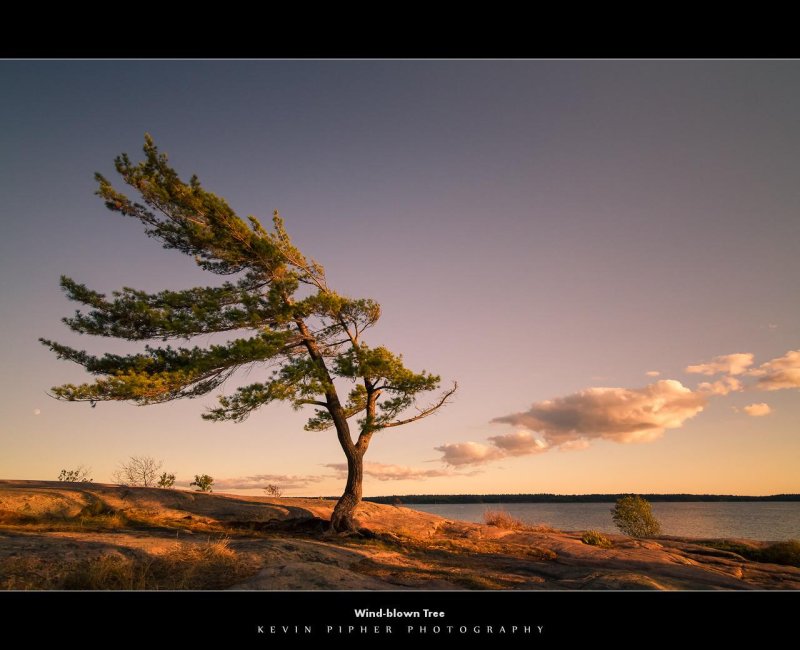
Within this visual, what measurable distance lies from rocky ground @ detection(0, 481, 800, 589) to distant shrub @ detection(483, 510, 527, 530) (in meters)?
1.06

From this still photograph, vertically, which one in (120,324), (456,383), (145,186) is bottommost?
A: (456,383)

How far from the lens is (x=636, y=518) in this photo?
2330cm

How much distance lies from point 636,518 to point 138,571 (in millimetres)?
24257

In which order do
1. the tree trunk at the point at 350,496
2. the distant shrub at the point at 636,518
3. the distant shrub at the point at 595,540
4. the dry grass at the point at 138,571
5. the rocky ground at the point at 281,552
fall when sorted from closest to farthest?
the dry grass at the point at 138,571 < the rocky ground at the point at 281,552 < the tree trunk at the point at 350,496 < the distant shrub at the point at 595,540 < the distant shrub at the point at 636,518

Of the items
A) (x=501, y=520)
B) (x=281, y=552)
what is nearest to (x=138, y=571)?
(x=281, y=552)

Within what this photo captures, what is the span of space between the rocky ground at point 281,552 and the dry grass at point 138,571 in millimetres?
19

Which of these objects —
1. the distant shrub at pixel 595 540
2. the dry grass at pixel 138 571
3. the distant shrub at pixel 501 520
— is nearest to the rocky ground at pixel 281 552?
the dry grass at pixel 138 571

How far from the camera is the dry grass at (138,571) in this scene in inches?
240

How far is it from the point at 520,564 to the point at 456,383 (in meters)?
6.39

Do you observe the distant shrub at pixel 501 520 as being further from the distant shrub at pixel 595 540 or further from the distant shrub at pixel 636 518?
the distant shrub at pixel 636 518

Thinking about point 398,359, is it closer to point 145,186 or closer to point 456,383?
point 456,383

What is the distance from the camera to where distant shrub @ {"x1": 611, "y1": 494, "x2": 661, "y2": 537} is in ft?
75.7

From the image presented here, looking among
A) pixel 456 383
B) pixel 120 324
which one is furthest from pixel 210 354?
pixel 456 383
